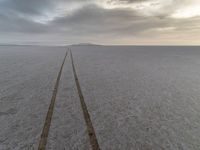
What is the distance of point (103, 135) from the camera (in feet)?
10.8

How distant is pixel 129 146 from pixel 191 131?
179cm

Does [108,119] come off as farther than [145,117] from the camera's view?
No

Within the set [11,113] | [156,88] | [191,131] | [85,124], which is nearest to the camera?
[191,131]

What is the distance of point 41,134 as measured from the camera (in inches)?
128

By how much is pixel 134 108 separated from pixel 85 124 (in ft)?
6.33

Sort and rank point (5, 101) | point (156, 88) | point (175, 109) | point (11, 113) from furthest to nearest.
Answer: point (156, 88) < point (5, 101) < point (175, 109) < point (11, 113)

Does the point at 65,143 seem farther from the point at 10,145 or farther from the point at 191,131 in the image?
the point at 191,131

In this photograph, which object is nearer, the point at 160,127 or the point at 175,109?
the point at 160,127

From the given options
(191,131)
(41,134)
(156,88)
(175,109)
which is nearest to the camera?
(41,134)

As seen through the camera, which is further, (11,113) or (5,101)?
(5,101)

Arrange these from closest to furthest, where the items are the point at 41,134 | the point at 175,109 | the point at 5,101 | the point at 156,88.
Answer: the point at 41,134, the point at 175,109, the point at 5,101, the point at 156,88

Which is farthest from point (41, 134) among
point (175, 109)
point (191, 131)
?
point (175, 109)

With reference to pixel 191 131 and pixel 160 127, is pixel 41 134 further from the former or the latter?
pixel 191 131

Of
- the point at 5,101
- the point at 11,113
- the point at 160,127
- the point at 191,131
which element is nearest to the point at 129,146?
the point at 160,127
